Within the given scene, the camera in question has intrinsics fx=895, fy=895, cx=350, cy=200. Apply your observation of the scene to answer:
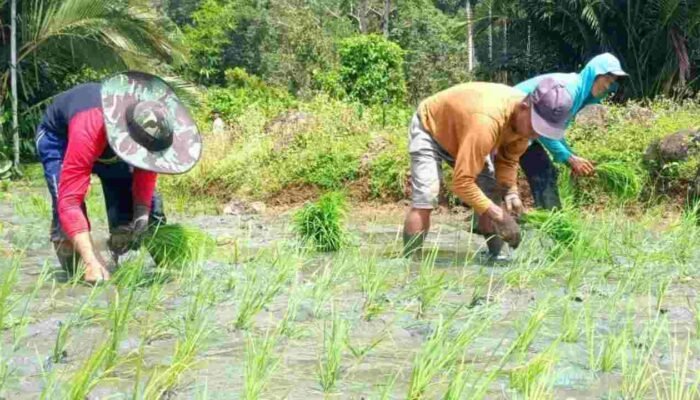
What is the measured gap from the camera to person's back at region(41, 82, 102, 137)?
3.55 meters

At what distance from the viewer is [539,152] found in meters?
5.29

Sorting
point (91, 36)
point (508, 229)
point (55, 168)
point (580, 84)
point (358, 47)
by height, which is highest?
point (91, 36)

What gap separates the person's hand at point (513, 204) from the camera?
15.6ft

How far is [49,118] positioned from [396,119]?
25.3ft

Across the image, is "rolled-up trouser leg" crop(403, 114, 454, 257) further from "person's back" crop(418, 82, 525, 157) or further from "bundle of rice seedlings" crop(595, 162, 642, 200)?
"bundle of rice seedlings" crop(595, 162, 642, 200)

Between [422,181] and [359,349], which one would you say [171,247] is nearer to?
[422,181]

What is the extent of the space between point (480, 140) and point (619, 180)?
7.70 feet

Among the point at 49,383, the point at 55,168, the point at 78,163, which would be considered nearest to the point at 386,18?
the point at 55,168

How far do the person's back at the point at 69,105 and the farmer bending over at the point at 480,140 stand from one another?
1.60 meters

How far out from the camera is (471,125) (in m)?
3.96

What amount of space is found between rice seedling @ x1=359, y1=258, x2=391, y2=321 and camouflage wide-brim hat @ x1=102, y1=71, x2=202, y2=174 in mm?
820

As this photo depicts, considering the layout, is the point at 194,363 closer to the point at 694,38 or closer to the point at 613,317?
the point at 613,317

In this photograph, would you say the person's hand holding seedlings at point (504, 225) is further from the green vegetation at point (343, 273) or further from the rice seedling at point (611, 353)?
the rice seedling at point (611, 353)

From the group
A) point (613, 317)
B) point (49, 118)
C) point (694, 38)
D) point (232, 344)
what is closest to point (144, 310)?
point (232, 344)
